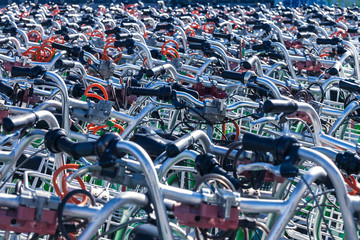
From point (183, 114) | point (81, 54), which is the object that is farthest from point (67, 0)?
point (183, 114)

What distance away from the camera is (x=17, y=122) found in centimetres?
293

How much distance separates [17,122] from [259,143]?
1.15 m

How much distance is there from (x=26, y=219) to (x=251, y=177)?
115cm

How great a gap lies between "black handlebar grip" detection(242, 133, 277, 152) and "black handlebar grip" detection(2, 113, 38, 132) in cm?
108

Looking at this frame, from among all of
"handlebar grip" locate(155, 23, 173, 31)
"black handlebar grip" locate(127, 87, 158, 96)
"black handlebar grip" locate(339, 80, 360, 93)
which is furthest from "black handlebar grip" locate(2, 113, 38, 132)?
"handlebar grip" locate(155, 23, 173, 31)

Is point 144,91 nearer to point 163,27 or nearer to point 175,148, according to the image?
point 175,148

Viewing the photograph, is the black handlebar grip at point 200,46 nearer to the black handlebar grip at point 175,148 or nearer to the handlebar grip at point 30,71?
the handlebar grip at point 30,71

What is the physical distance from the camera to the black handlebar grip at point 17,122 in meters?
2.90

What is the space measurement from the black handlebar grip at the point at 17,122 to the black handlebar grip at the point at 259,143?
1.08 metres

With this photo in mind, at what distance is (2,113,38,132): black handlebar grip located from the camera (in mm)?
2898

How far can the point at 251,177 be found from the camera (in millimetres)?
3035

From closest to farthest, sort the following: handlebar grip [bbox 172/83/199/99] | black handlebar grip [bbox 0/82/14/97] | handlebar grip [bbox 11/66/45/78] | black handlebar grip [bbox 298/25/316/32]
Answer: handlebar grip [bbox 11/66/45/78] < handlebar grip [bbox 172/83/199/99] < black handlebar grip [bbox 0/82/14/97] < black handlebar grip [bbox 298/25/316/32]

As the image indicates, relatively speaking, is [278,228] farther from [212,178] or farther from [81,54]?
[81,54]

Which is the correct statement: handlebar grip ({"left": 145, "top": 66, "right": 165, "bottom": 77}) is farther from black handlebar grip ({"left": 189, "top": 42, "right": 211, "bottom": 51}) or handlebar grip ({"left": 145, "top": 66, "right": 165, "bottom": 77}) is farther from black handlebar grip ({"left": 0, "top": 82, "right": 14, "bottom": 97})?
black handlebar grip ({"left": 189, "top": 42, "right": 211, "bottom": 51})
